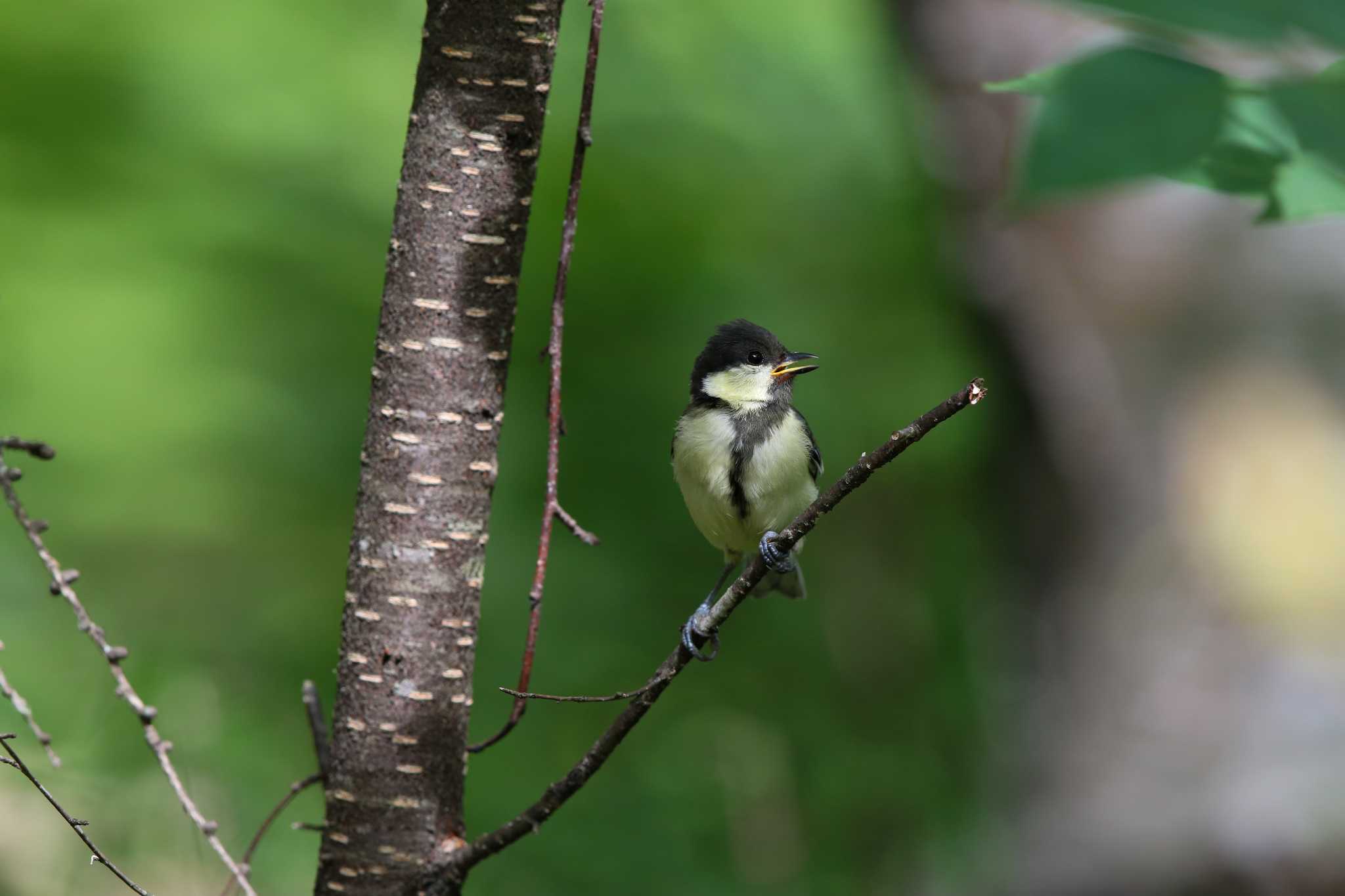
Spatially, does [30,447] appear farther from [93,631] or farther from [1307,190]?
[1307,190]

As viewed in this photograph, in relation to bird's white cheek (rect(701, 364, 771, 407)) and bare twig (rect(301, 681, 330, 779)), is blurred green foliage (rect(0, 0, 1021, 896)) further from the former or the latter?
bare twig (rect(301, 681, 330, 779))

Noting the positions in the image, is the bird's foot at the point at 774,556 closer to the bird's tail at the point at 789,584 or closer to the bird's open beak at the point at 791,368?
the bird's open beak at the point at 791,368

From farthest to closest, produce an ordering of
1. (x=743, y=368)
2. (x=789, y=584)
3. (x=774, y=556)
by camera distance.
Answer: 1. (x=789, y=584)
2. (x=743, y=368)
3. (x=774, y=556)

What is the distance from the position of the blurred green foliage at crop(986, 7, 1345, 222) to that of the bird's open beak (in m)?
1.12

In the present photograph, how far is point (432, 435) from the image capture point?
1.94 meters

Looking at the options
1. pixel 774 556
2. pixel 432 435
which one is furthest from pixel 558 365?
pixel 774 556

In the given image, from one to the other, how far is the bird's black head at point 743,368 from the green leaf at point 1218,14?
4.24 feet

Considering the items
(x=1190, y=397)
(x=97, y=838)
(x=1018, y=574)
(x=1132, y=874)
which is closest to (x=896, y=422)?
(x=1018, y=574)

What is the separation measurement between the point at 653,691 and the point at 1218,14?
1.10 meters

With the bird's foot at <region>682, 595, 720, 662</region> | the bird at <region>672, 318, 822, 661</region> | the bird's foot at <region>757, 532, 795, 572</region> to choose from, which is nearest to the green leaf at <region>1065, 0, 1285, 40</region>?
the bird's foot at <region>757, 532, 795, 572</region>

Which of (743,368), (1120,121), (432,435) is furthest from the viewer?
(743,368)

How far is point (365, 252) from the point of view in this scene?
582 cm

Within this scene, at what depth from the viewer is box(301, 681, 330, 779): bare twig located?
204cm

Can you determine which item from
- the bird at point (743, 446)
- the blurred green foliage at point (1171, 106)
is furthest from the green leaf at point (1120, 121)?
Answer: the bird at point (743, 446)
